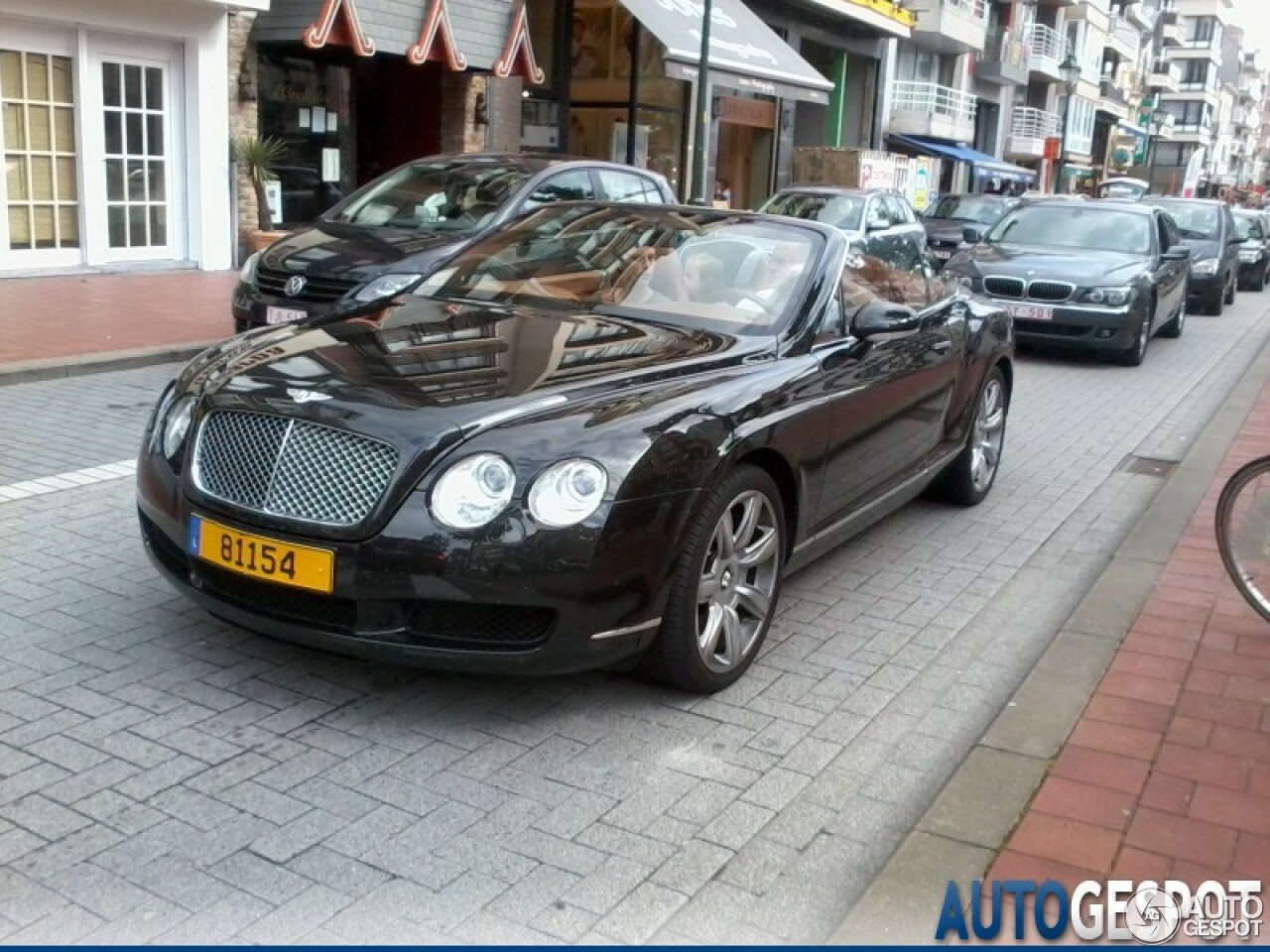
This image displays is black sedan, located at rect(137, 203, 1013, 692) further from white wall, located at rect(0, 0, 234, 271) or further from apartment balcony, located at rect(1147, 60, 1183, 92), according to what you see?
apartment balcony, located at rect(1147, 60, 1183, 92)

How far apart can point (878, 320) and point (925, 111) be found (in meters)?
34.4

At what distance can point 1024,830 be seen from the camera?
10.8 feet

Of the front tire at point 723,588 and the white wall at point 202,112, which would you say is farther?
the white wall at point 202,112

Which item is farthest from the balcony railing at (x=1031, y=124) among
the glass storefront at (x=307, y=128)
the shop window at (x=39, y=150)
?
the shop window at (x=39, y=150)

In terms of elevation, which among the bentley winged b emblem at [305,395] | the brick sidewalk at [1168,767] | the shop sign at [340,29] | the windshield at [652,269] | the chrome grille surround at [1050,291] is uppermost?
the shop sign at [340,29]

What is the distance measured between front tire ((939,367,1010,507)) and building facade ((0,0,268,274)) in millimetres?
10261

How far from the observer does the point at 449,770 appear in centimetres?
353

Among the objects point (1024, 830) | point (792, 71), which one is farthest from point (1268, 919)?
point (792, 71)

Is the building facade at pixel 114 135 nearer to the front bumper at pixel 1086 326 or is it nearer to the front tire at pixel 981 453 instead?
the front bumper at pixel 1086 326

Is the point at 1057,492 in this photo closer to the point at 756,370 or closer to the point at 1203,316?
the point at 756,370

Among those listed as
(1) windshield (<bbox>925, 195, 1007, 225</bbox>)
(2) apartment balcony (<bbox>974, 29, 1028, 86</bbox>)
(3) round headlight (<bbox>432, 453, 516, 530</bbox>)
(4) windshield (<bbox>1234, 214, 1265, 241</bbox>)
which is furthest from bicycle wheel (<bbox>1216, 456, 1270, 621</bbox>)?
(2) apartment balcony (<bbox>974, 29, 1028, 86</bbox>)

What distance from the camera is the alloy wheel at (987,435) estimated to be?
6.71 m

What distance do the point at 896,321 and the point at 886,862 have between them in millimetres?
2374

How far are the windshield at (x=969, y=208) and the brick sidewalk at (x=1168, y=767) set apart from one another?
1914cm
